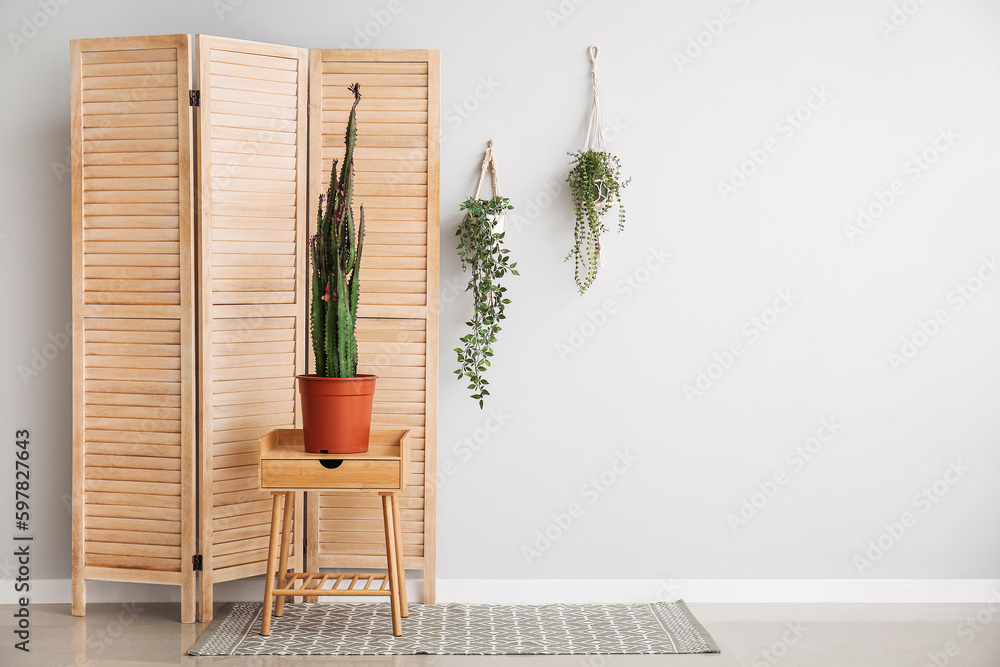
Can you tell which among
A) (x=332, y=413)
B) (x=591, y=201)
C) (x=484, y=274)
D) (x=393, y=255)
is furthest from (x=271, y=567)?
(x=591, y=201)

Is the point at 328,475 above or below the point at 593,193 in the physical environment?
below

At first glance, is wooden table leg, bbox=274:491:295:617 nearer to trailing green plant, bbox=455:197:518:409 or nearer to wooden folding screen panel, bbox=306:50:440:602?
wooden folding screen panel, bbox=306:50:440:602

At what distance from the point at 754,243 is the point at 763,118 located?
54cm

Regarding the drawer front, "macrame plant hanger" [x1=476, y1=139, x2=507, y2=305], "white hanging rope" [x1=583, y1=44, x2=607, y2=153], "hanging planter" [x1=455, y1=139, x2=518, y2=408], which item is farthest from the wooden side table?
"white hanging rope" [x1=583, y1=44, x2=607, y2=153]

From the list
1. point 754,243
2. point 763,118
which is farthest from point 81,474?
point 763,118

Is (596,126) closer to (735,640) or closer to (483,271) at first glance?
(483,271)

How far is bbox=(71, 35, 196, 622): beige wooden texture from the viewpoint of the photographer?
2920mm

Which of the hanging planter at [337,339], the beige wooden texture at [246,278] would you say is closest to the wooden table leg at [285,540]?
the beige wooden texture at [246,278]

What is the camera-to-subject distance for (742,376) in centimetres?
329

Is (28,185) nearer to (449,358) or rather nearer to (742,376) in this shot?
(449,358)

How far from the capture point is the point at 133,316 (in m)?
2.94

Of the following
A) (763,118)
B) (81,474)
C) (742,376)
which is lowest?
(81,474)

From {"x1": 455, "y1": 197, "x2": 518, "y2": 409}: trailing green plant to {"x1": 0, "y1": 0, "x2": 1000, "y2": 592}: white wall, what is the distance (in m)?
0.13

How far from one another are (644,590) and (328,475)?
1.48m
